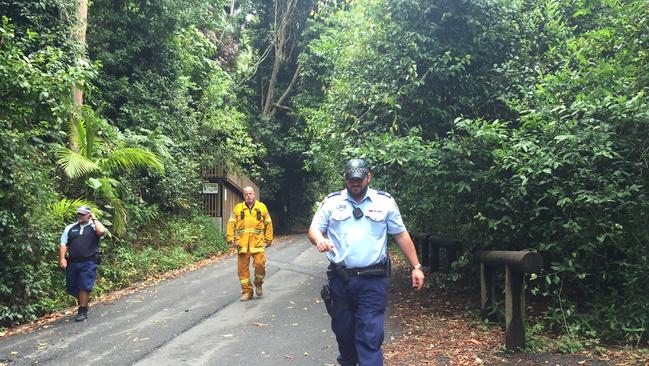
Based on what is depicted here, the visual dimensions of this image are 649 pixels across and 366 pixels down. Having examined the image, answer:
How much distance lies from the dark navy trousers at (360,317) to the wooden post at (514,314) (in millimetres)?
1711

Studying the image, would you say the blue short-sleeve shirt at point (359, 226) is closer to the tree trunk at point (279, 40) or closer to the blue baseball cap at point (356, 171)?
the blue baseball cap at point (356, 171)

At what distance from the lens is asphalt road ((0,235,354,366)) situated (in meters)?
5.68

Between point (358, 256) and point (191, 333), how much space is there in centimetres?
332

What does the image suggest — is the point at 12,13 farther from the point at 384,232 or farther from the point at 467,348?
the point at 467,348

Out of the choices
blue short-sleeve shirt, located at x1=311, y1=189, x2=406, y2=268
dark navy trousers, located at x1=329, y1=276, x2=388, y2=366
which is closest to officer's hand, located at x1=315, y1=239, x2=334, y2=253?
blue short-sleeve shirt, located at x1=311, y1=189, x2=406, y2=268

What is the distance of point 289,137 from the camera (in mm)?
29391

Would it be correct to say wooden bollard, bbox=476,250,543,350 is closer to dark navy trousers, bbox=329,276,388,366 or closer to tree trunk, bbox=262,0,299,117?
dark navy trousers, bbox=329,276,388,366

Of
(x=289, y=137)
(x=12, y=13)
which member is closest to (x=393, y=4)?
(x=12, y=13)

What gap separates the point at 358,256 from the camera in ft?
14.6

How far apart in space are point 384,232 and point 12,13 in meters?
11.1

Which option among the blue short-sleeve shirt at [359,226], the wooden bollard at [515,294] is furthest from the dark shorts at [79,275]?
the wooden bollard at [515,294]

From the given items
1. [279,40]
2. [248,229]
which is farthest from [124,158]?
[279,40]

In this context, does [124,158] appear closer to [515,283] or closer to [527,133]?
[527,133]

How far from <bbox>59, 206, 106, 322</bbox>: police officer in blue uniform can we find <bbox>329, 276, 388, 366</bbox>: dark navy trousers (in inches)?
193
